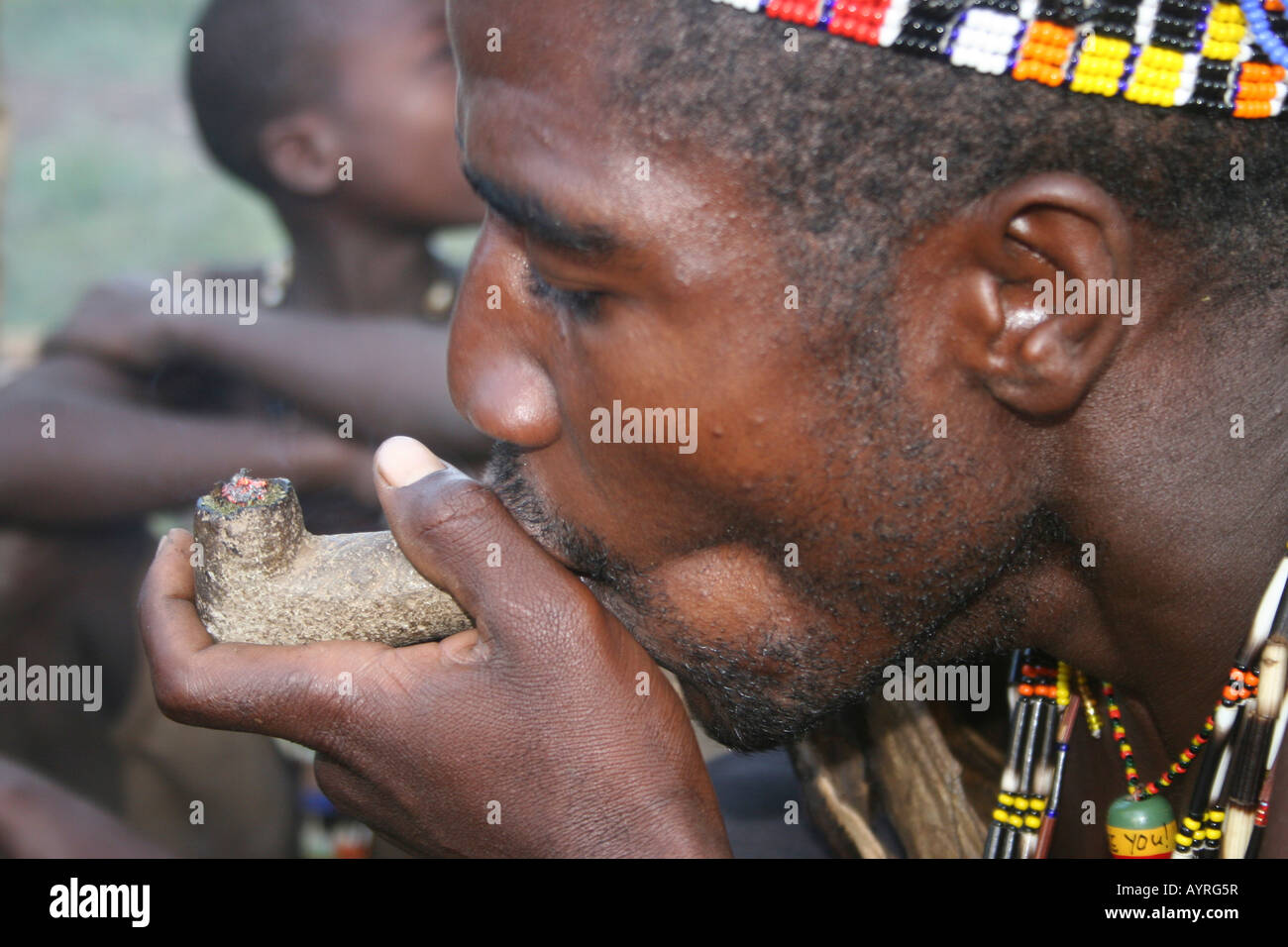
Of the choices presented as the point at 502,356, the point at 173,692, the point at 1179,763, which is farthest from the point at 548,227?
Answer: the point at 1179,763

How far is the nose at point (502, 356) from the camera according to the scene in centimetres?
189

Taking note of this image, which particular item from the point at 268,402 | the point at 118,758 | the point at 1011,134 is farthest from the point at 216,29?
the point at 1011,134

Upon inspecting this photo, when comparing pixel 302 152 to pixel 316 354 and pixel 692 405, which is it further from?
pixel 692 405

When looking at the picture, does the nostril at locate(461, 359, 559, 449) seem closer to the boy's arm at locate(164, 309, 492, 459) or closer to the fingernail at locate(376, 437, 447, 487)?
the fingernail at locate(376, 437, 447, 487)

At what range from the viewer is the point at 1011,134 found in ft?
5.33

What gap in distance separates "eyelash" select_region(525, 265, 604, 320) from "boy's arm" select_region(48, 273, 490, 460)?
7.12ft

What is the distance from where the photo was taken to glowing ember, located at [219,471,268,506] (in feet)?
6.48

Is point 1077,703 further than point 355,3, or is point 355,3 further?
point 355,3

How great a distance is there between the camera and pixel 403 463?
2.05 meters

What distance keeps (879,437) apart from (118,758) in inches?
A: 127

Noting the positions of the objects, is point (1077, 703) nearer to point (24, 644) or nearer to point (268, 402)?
point (268, 402)
